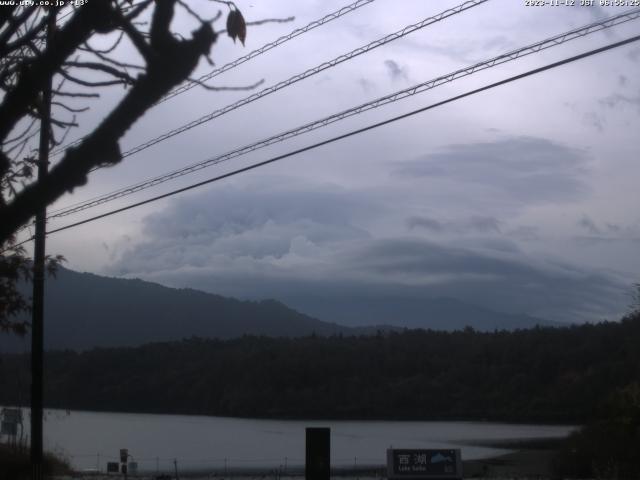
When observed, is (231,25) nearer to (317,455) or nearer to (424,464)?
(317,455)

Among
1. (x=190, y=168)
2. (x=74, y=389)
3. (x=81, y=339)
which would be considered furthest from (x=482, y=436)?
(x=81, y=339)

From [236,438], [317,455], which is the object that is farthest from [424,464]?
[236,438]

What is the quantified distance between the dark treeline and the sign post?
150 feet

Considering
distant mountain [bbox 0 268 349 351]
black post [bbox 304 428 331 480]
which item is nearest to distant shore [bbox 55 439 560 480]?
black post [bbox 304 428 331 480]

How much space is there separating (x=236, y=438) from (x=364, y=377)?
84.8ft

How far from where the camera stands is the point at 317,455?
50.1 ft

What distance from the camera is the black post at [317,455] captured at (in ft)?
49.6

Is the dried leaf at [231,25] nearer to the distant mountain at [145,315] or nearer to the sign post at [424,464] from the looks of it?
the sign post at [424,464]

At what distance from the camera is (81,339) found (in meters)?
122

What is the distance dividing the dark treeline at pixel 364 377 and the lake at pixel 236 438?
146 inches

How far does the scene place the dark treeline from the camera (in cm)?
7062

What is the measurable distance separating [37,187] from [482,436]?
53.8 metres

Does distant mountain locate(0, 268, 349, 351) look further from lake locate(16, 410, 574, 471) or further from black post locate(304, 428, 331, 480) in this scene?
black post locate(304, 428, 331, 480)

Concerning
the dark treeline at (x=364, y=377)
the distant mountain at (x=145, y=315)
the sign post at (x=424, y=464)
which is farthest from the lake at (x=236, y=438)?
the distant mountain at (x=145, y=315)
